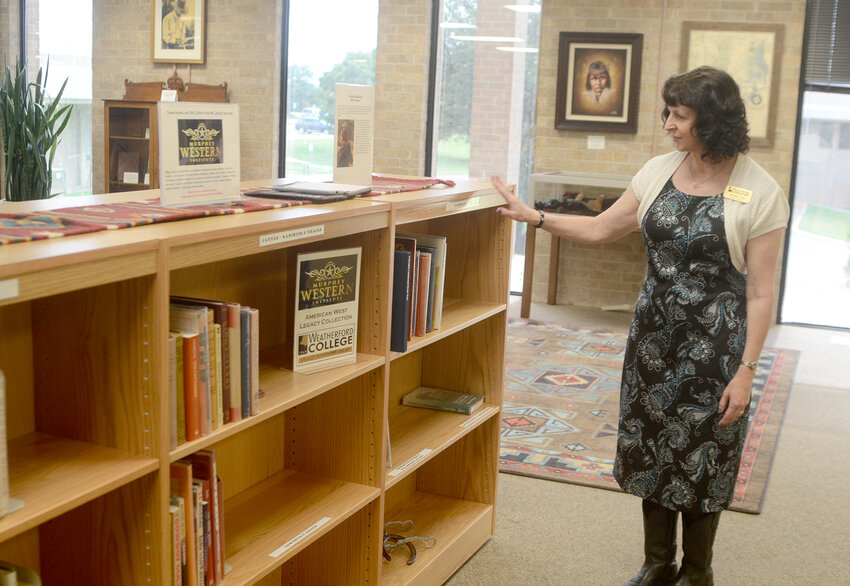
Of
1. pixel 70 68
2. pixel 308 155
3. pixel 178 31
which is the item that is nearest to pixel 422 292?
pixel 308 155

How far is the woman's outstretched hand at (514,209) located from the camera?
2883mm

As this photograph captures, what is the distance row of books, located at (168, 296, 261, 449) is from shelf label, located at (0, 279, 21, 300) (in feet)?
1.14

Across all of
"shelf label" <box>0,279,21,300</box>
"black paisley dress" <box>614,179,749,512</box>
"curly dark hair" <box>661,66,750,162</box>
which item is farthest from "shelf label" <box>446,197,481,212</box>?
"shelf label" <box>0,279,21,300</box>

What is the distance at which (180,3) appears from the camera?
870 cm

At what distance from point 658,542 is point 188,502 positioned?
5.13 feet

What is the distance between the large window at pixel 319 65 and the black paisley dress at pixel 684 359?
20.4 feet

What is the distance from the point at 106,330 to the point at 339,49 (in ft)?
24.1

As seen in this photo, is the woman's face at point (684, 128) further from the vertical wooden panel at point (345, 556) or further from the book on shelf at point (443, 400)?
the vertical wooden panel at point (345, 556)

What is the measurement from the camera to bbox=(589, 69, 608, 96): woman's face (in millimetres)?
7215

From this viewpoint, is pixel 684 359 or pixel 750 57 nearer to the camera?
pixel 684 359

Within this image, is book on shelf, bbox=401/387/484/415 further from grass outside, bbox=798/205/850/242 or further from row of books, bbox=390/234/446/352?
grass outside, bbox=798/205/850/242

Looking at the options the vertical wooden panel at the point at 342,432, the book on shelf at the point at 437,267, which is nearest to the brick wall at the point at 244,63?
the book on shelf at the point at 437,267

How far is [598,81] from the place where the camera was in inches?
285

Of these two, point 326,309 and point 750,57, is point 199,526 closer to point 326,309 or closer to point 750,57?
point 326,309
